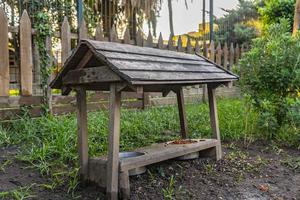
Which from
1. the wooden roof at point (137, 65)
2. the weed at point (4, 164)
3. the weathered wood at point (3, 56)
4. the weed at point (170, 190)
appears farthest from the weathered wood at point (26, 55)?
the weed at point (170, 190)

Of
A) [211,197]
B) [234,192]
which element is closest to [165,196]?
[211,197]

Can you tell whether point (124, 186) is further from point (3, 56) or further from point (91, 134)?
point (3, 56)

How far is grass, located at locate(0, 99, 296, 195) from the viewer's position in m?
3.03

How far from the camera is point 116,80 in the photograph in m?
2.34

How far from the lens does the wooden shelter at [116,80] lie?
7.74 feet

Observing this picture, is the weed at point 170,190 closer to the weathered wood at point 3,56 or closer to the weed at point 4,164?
the weed at point 4,164

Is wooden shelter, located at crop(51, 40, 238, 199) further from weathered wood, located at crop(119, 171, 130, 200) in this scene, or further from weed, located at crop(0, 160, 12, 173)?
weed, located at crop(0, 160, 12, 173)

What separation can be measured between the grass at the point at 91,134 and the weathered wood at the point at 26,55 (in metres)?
0.50

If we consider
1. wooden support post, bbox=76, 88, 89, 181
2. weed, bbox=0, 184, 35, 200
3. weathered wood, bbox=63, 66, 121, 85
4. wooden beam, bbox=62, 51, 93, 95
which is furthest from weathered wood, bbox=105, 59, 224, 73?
weed, bbox=0, 184, 35, 200

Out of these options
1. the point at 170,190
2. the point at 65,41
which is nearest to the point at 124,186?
the point at 170,190

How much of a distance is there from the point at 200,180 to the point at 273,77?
7.08 feet

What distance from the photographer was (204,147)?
3.41 meters

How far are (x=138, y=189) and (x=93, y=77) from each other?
98cm

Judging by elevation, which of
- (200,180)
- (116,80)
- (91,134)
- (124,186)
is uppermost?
(116,80)
